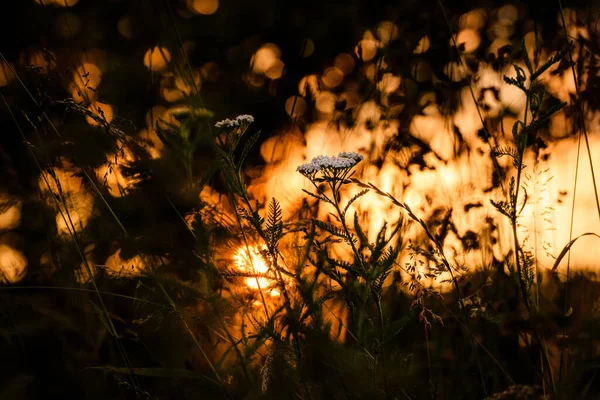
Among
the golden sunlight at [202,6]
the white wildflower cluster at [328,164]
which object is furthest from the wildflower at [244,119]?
the golden sunlight at [202,6]

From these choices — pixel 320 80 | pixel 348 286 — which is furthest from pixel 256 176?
pixel 348 286

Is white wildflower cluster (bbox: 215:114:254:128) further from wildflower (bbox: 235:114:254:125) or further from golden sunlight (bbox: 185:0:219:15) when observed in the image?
golden sunlight (bbox: 185:0:219:15)

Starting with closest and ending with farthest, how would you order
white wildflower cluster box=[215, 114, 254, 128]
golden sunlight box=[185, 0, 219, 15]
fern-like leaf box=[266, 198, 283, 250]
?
fern-like leaf box=[266, 198, 283, 250] < white wildflower cluster box=[215, 114, 254, 128] < golden sunlight box=[185, 0, 219, 15]

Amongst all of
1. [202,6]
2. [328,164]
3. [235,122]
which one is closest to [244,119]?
[235,122]

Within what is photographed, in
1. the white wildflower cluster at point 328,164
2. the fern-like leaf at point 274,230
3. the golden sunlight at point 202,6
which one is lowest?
the fern-like leaf at point 274,230

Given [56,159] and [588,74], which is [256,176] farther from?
[588,74]

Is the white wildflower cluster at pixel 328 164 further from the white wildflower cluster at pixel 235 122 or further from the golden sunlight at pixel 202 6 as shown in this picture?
the golden sunlight at pixel 202 6

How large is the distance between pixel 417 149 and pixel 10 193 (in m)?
1.07

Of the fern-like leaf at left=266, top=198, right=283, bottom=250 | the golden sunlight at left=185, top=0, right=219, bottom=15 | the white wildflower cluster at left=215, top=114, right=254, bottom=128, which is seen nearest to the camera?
the fern-like leaf at left=266, top=198, right=283, bottom=250

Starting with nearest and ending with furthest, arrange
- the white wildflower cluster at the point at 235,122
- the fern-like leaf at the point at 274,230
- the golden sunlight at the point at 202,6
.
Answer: the fern-like leaf at the point at 274,230 → the white wildflower cluster at the point at 235,122 → the golden sunlight at the point at 202,6

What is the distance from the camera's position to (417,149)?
1.27 meters

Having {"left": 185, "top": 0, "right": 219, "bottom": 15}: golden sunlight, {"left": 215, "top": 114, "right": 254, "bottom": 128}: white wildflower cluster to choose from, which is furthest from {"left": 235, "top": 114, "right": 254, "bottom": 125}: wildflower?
{"left": 185, "top": 0, "right": 219, "bottom": 15}: golden sunlight

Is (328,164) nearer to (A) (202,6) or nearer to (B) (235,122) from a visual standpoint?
(B) (235,122)

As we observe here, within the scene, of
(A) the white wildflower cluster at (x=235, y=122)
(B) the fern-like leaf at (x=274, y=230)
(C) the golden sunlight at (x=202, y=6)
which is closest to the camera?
(B) the fern-like leaf at (x=274, y=230)
